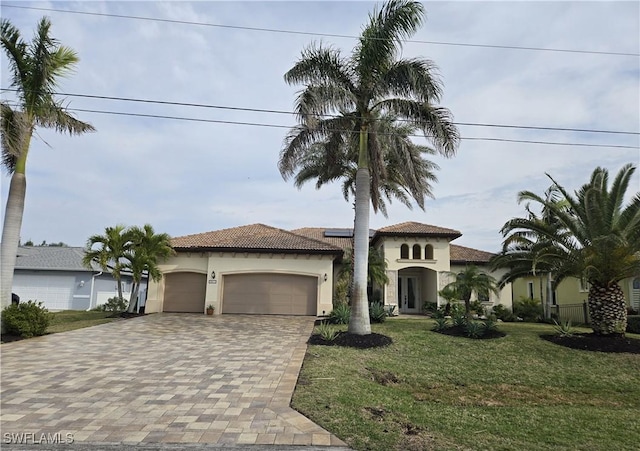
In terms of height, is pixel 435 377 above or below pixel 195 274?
below

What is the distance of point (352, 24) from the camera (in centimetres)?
1182

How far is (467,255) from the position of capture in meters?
25.2

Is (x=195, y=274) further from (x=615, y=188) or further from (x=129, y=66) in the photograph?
(x=615, y=188)

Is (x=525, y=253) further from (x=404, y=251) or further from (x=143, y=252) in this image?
(x=143, y=252)

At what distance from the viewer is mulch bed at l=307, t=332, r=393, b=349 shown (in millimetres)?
11062

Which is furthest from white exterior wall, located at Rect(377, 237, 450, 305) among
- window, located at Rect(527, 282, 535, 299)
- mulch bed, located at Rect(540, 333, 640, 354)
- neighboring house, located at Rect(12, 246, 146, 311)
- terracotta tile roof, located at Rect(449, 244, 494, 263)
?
neighboring house, located at Rect(12, 246, 146, 311)

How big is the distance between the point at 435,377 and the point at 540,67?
8503 millimetres

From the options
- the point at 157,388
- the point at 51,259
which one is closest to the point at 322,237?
the point at 51,259

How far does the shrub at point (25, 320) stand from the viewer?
1189cm

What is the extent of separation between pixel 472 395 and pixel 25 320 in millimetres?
12736

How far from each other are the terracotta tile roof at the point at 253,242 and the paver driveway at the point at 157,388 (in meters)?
7.78

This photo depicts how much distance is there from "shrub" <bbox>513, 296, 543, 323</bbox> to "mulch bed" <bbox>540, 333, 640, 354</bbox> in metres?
8.83

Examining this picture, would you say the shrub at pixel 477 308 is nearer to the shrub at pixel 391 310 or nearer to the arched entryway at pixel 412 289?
the arched entryway at pixel 412 289

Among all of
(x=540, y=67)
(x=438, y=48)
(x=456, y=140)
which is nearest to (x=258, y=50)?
(x=438, y=48)
